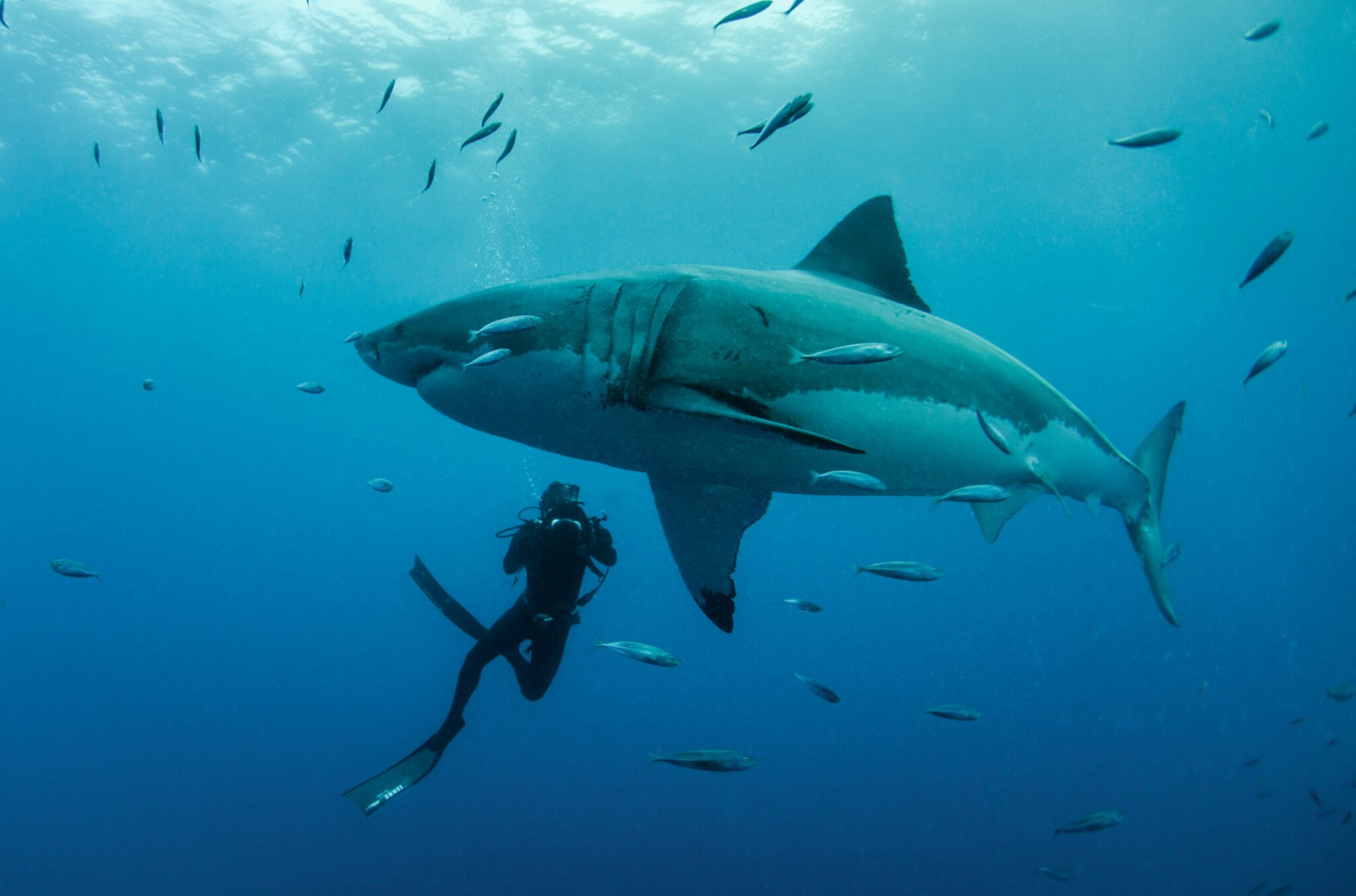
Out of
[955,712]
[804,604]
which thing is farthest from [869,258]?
[955,712]

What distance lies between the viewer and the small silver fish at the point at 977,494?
3.29 meters

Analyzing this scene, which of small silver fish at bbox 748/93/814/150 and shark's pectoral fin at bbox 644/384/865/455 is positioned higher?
small silver fish at bbox 748/93/814/150

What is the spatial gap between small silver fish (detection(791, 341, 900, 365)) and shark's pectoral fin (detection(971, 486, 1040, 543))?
158cm

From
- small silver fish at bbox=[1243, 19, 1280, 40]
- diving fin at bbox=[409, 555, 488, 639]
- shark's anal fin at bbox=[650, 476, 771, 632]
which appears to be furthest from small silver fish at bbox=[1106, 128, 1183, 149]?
diving fin at bbox=[409, 555, 488, 639]

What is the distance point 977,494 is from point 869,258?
4.50ft

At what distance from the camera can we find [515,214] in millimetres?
33312

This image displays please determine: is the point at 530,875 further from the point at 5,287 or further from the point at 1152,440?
the point at 5,287

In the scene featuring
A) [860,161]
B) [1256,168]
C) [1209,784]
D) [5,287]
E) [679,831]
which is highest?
[1256,168]

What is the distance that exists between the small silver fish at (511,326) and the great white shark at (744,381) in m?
0.03

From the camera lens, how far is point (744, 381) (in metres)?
2.29

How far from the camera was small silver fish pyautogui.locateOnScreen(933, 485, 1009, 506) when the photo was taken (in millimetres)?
3285

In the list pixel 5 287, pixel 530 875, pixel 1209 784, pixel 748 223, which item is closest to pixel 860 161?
pixel 748 223

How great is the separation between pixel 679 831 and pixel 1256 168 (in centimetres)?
4749

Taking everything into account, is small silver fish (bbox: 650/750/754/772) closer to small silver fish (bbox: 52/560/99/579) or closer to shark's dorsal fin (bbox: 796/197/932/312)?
shark's dorsal fin (bbox: 796/197/932/312)
